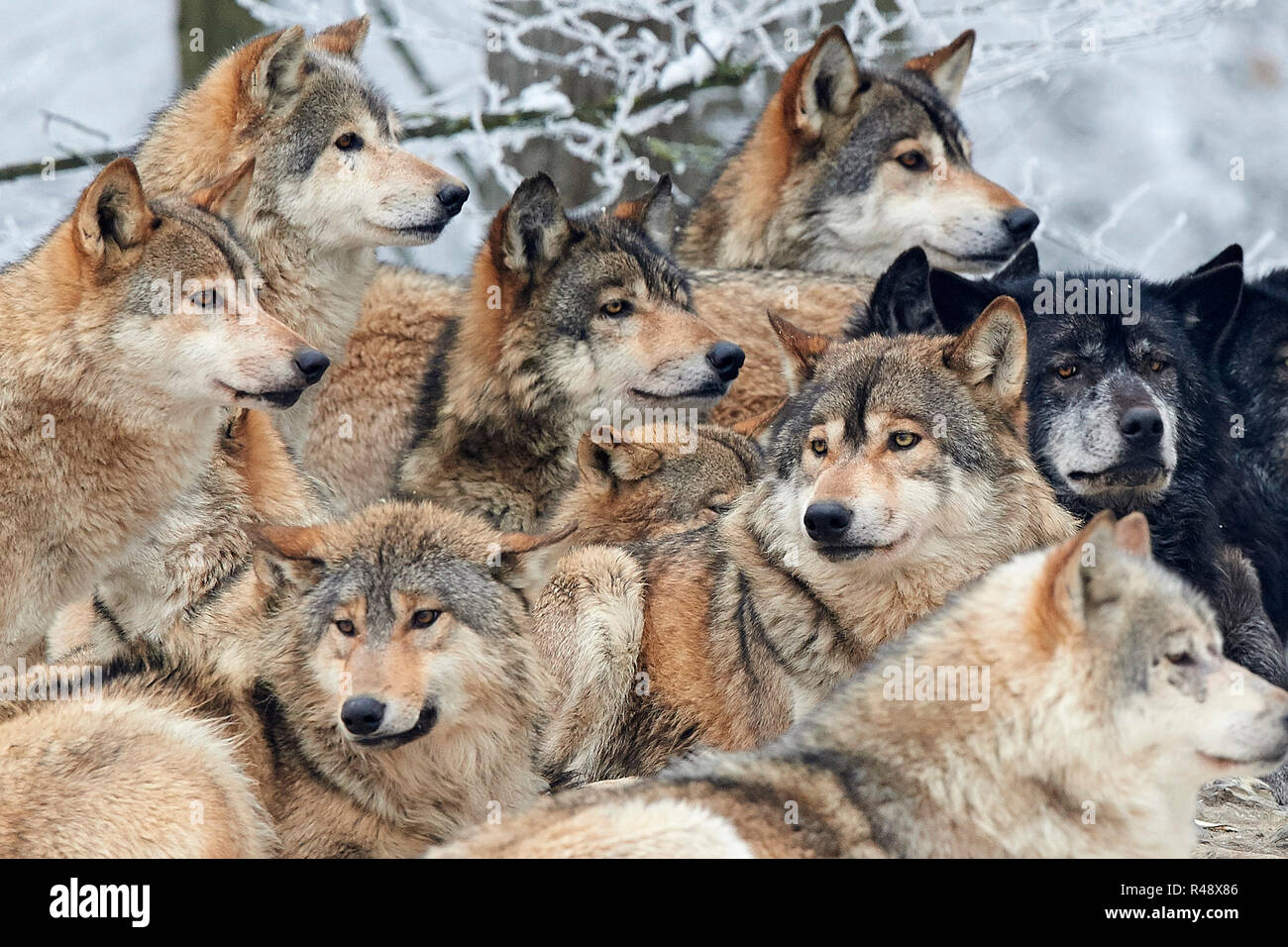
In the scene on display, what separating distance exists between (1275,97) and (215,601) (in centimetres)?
1612

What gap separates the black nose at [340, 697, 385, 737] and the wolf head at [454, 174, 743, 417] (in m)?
3.13

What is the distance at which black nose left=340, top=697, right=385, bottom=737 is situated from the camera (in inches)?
184

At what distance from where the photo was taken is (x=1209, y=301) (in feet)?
23.9

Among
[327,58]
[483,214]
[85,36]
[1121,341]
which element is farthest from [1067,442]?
[85,36]

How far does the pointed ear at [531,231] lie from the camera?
24.6 feet

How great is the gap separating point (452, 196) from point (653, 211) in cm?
128

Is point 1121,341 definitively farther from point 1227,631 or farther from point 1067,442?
point 1227,631

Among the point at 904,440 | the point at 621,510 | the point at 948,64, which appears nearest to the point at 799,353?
the point at 904,440

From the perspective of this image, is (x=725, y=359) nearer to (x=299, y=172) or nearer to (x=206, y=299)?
(x=299, y=172)

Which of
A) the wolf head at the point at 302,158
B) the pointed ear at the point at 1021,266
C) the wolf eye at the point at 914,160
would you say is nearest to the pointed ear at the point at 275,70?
the wolf head at the point at 302,158

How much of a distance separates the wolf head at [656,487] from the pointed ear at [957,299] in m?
1.14

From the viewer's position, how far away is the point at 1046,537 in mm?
5695

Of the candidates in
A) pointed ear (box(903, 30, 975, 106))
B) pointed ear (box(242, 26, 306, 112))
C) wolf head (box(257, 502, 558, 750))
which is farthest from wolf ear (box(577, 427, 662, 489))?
pointed ear (box(903, 30, 975, 106))

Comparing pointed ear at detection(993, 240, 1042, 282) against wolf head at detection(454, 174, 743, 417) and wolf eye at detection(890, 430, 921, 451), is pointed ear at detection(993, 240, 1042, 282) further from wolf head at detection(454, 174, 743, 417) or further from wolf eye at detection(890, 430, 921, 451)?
wolf eye at detection(890, 430, 921, 451)
